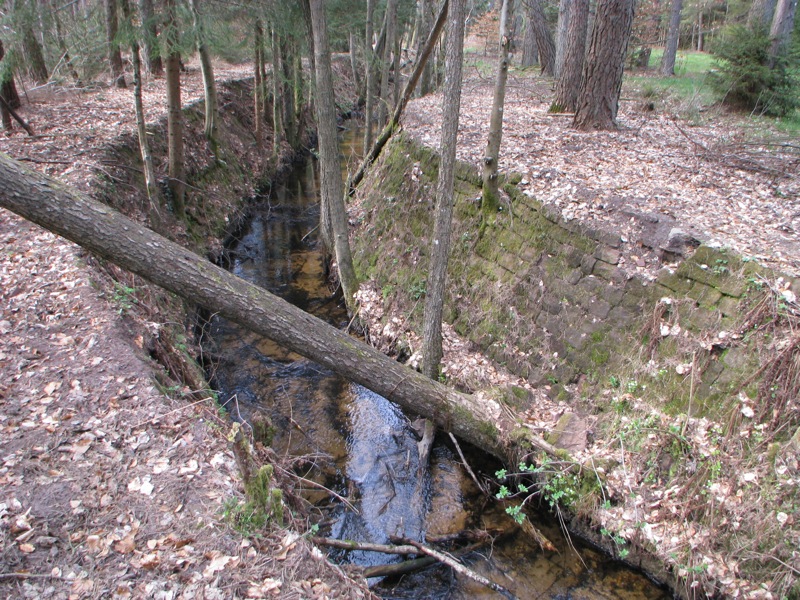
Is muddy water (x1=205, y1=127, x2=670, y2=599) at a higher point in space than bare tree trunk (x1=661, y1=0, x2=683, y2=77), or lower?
lower

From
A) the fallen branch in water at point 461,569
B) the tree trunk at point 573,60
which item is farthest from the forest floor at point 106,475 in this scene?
the tree trunk at point 573,60

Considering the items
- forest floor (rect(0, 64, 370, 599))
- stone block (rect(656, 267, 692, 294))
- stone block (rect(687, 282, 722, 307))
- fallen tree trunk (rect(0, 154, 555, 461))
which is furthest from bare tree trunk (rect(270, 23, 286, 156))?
stone block (rect(687, 282, 722, 307))

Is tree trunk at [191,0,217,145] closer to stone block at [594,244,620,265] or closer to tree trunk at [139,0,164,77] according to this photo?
tree trunk at [139,0,164,77]

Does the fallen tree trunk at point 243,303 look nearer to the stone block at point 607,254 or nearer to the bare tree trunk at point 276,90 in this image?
the stone block at point 607,254

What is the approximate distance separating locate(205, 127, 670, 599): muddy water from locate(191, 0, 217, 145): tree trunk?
504 cm

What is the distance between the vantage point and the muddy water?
203 inches

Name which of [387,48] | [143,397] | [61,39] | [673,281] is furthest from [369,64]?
Result: [143,397]

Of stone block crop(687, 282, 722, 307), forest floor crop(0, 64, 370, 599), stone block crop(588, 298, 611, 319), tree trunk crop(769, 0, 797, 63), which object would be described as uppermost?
tree trunk crop(769, 0, 797, 63)

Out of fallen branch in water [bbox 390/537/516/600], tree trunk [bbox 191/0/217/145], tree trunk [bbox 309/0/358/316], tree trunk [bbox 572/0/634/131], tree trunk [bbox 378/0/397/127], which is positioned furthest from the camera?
tree trunk [bbox 378/0/397/127]

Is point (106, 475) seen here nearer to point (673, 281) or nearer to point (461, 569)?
point (461, 569)

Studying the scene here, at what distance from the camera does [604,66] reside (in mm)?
10062

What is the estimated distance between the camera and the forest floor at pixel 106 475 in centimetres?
353

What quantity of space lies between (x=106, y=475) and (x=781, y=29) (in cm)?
1684

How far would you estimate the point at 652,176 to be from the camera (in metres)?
8.01
